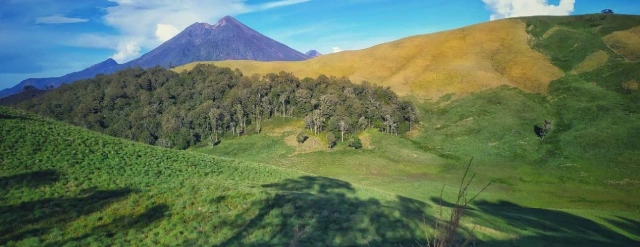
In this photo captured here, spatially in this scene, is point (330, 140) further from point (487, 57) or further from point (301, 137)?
point (487, 57)

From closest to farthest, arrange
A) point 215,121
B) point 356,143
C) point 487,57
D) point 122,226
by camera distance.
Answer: point 122,226 → point 356,143 → point 215,121 → point 487,57

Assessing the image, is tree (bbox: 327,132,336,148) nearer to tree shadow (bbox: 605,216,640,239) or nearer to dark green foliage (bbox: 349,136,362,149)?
dark green foliage (bbox: 349,136,362,149)

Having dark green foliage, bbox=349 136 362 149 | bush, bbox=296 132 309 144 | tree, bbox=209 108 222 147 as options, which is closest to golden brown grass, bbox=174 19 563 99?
dark green foliage, bbox=349 136 362 149

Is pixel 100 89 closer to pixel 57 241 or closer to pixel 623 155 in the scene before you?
pixel 57 241

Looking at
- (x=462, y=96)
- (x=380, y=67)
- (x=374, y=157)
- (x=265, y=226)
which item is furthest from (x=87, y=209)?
(x=380, y=67)

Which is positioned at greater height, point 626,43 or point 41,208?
point 626,43

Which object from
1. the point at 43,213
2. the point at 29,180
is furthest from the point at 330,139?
the point at 43,213
